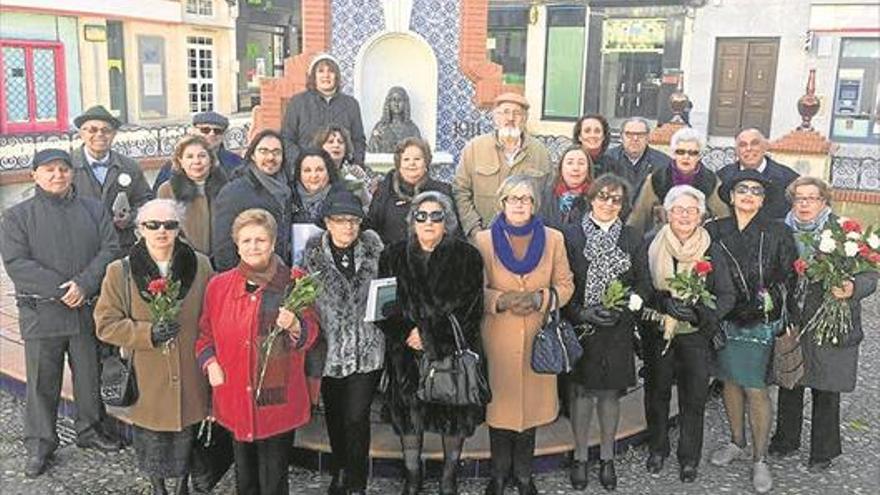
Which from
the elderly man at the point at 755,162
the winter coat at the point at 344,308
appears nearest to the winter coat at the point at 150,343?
the winter coat at the point at 344,308

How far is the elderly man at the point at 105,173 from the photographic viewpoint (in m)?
5.04

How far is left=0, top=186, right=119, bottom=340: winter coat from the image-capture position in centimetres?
450

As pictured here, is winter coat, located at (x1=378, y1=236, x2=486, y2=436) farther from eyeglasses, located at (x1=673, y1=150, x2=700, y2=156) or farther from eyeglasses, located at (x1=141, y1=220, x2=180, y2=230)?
eyeglasses, located at (x1=673, y1=150, x2=700, y2=156)

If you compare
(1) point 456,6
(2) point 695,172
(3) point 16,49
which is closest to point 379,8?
(1) point 456,6

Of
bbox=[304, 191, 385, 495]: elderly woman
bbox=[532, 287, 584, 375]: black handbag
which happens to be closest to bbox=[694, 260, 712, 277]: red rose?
bbox=[532, 287, 584, 375]: black handbag

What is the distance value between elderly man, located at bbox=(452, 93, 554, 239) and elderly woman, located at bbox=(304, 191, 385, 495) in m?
1.29

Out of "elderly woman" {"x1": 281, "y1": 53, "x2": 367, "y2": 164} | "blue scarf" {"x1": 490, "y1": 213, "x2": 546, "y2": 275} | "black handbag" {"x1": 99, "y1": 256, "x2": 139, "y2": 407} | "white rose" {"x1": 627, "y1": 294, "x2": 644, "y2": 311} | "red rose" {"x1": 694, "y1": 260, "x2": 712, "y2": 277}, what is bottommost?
"black handbag" {"x1": 99, "y1": 256, "x2": 139, "y2": 407}

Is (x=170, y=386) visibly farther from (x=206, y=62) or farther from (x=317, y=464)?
(x=206, y=62)

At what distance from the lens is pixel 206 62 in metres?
28.8

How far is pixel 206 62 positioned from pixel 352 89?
21.3 m

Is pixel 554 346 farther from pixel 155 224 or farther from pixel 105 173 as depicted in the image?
pixel 105 173

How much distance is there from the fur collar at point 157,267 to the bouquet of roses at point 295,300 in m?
0.54

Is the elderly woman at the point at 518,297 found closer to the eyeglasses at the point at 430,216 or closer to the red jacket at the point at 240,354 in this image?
the eyeglasses at the point at 430,216

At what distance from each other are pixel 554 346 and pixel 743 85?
19045 mm
